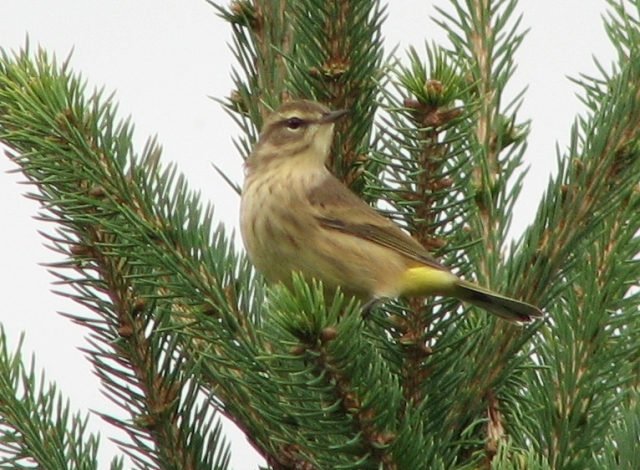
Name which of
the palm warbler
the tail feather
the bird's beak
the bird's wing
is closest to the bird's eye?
the palm warbler

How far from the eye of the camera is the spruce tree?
98.1 inches

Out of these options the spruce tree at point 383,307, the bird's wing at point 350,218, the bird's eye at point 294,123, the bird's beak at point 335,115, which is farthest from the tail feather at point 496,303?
the bird's eye at point 294,123

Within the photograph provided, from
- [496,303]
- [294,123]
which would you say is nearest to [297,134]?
[294,123]

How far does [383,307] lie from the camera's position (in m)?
3.11

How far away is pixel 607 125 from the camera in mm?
2541

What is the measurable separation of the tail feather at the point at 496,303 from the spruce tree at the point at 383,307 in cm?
3

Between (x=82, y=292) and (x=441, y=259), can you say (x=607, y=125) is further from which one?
(x=82, y=292)

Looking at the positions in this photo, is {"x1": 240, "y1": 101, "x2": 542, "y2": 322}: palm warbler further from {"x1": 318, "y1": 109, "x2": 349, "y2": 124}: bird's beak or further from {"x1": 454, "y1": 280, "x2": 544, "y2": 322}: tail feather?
{"x1": 454, "y1": 280, "x2": 544, "y2": 322}: tail feather

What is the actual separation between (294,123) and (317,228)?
51 centimetres

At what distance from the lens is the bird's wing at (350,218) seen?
3.63 m

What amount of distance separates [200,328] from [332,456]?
2.12 feet

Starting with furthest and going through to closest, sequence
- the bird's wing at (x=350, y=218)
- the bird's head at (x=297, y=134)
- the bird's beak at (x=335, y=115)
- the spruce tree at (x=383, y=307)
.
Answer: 1. the bird's wing at (x=350, y=218)
2. the bird's head at (x=297, y=134)
3. the bird's beak at (x=335, y=115)
4. the spruce tree at (x=383, y=307)

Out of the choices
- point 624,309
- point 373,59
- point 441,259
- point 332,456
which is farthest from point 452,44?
point 332,456

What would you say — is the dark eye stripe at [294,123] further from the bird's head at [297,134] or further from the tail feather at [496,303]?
the tail feather at [496,303]
